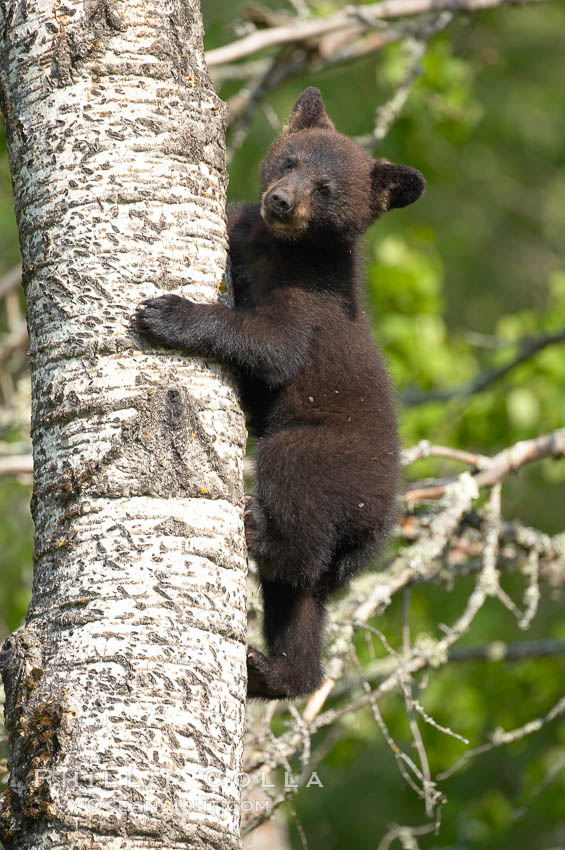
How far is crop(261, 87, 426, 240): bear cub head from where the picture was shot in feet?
12.0

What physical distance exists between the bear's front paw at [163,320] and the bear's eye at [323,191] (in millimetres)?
1555

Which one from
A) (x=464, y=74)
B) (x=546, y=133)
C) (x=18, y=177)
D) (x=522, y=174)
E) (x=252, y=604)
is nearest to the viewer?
(x=18, y=177)

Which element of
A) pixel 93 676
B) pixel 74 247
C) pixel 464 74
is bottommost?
pixel 93 676

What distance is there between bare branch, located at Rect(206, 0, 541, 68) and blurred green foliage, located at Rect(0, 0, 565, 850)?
27 centimetres

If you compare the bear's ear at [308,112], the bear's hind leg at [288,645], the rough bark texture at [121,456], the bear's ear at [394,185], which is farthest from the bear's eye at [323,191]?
the bear's hind leg at [288,645]

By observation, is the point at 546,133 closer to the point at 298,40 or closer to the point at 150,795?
the point at 298,40

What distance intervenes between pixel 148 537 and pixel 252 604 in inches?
58.0

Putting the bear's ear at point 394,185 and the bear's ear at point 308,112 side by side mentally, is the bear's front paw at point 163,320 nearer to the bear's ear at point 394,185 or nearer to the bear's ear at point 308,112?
the bear's ear at point 394,185

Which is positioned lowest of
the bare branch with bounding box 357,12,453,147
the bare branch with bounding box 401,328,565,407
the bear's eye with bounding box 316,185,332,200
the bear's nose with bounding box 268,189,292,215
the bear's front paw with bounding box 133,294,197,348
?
the bear's front paw with bounding box 133,294,197,348

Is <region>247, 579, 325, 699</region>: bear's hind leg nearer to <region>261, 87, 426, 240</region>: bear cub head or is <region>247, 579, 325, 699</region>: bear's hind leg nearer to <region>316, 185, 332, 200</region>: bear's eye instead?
<region>261, 87, 426, 240</region>: bear cub head

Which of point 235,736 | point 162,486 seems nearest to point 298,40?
point 162,486

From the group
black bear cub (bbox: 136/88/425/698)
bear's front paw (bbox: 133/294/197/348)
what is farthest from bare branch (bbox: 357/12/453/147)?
bear's front paw (bbox: 133/294/197/348)

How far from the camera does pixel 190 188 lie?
2430 millimetres

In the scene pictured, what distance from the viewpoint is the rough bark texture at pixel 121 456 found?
1962mm
